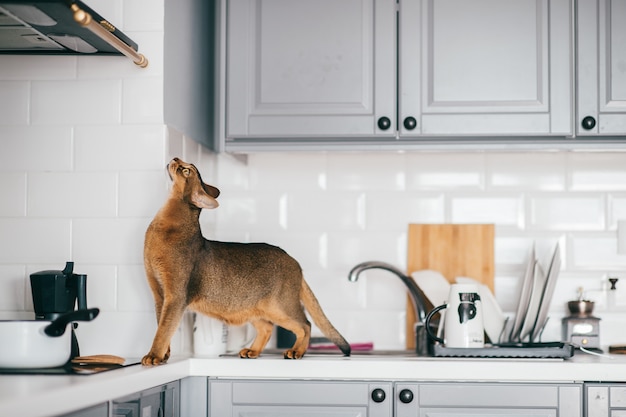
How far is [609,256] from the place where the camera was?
3.06m

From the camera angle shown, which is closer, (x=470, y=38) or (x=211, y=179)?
(x=470, y=38)

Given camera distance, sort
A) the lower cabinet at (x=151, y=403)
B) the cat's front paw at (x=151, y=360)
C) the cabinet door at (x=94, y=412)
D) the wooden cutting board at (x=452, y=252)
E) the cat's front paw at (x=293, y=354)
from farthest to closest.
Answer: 1. the wooden cutting board at (x=452, y=252)
2. the cat's front paw at (x=293, y=354)
3. the cat's front paw at (x=151, y=360)
4. the lower cabinet at (x=151, y=403)
5. the cabinet door at (x=94, y=412)

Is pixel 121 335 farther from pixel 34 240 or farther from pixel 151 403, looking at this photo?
pixel 151 403

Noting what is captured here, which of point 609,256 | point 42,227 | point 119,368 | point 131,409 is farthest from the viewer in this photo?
point 609,256

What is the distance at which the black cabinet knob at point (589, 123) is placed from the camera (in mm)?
2760

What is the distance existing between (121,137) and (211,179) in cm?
54

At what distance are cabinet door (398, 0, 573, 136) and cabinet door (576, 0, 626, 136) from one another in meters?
0.04

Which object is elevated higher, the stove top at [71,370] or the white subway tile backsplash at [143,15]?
the white subway tile backsplash at [143,15]

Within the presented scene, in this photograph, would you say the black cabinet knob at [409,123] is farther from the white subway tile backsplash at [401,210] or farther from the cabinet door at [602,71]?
the cabinet door at [602,71]

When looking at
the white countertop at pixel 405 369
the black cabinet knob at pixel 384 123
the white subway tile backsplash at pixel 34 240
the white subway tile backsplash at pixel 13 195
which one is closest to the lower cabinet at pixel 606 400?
the white countertop at pixel 405 369

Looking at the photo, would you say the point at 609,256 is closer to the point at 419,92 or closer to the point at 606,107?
the point at 606,107

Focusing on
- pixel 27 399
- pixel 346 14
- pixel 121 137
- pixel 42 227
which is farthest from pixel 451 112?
pixel 27 399

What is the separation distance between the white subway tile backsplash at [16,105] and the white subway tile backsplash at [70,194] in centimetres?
17

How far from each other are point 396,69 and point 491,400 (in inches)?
41.6
